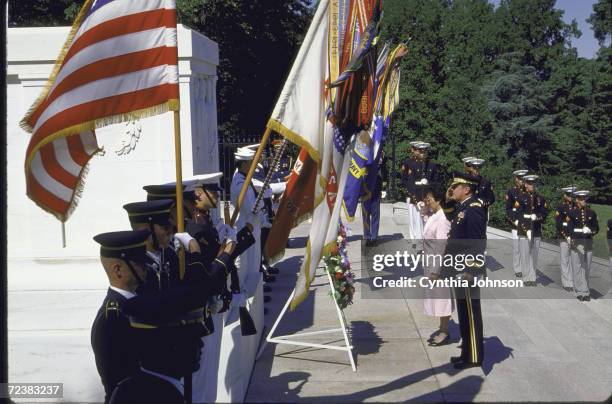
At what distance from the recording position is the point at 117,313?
3.89 meters

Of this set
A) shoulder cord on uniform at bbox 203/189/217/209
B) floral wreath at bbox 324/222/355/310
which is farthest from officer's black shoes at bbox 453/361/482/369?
shoulder cord on uniform at bbox 203/189/217/209

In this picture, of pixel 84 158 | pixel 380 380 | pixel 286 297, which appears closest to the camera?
pixel 84 158

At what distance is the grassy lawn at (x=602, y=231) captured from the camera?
16.7 m

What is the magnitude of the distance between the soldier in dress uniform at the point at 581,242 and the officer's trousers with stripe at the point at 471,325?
3669 millimetres

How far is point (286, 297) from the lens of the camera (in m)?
10.5

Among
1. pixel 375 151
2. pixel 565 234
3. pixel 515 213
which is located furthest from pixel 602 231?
pixel 375 151

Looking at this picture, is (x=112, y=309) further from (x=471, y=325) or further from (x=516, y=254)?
(x=516, y=254)

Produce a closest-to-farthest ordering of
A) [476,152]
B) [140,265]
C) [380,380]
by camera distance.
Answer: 1. [140,265]
2. [380,380]
3. [476,152]

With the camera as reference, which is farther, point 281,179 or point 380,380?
point 281,179

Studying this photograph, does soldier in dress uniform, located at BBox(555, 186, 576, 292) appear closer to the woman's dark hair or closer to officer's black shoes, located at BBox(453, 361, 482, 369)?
the woman's dark hair

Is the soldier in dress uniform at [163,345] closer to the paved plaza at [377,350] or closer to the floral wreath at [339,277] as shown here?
the paved plaza at [377,350]

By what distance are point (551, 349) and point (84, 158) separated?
555cm

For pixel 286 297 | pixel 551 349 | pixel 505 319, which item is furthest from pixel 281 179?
pixel 551 349

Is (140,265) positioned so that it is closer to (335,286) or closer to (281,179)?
(335,286)
